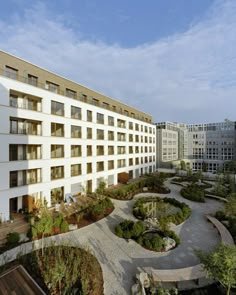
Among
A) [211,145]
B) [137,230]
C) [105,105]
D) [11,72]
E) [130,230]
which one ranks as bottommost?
[130,230]

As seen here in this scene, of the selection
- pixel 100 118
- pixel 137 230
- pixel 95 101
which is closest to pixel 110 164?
pixel 100 118

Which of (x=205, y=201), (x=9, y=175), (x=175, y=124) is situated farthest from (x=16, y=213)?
(x=175, y=124)

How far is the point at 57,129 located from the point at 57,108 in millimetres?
2463

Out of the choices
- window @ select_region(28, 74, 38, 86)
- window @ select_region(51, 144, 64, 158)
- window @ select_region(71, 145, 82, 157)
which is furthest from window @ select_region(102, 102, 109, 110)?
window @ select_region(28, 74, 38, 86)

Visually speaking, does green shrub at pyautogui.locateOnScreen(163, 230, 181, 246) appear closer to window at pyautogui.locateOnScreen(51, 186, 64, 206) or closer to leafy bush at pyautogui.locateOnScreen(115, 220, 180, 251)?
leafy bush at pyautogui.locateOnScreen(115, 220, 180, 251)

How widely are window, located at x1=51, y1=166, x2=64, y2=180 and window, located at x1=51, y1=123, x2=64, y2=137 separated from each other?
12.9 ft

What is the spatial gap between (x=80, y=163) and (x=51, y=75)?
37.8 feet

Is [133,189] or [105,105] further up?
[105,105]

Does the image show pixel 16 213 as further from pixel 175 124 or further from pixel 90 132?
pixel 175 124

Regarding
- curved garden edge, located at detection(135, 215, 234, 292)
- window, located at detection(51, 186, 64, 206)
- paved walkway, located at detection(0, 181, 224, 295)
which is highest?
window, located at detection(51, 186, 64, 206)

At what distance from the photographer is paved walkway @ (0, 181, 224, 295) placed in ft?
31.8

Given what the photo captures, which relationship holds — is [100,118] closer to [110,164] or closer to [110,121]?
[110,121]

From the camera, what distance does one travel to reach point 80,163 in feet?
81.6

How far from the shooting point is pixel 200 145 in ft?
170
